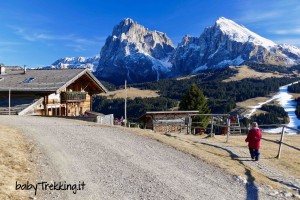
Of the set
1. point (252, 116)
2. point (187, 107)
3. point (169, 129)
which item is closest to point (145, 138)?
point (169, 129)

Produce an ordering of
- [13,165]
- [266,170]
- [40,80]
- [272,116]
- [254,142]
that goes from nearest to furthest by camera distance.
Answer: [13,165], [266,170], [254,142], [40,80], [272,116]

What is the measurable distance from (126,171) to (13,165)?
384 cm

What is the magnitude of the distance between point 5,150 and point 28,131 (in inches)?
238

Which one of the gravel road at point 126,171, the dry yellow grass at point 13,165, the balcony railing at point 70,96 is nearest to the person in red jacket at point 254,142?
the gravel road at point 126,171

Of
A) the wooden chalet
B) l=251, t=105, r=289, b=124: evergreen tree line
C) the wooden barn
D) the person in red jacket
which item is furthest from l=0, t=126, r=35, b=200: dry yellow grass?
l=251, t=105, r=289, b=124: evergreen tree line

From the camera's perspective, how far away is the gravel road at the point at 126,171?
10070 mm

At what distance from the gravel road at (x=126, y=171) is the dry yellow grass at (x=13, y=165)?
1.30ft

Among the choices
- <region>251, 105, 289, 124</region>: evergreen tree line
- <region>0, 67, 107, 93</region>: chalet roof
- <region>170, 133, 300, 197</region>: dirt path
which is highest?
<region>0, 67, 107, 93</region>: chalet roof

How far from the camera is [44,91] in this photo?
33781mm

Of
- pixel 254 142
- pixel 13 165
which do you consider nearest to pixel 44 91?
pixel 254 142

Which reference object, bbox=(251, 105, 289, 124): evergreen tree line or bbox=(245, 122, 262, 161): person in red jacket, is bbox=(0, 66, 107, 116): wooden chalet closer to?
bbox=(245, 122, 262, 161): person in red jacket

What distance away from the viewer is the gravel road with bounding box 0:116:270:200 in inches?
396

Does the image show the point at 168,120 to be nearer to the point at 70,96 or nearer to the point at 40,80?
the point at 70,96

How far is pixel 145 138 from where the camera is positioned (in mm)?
19141
